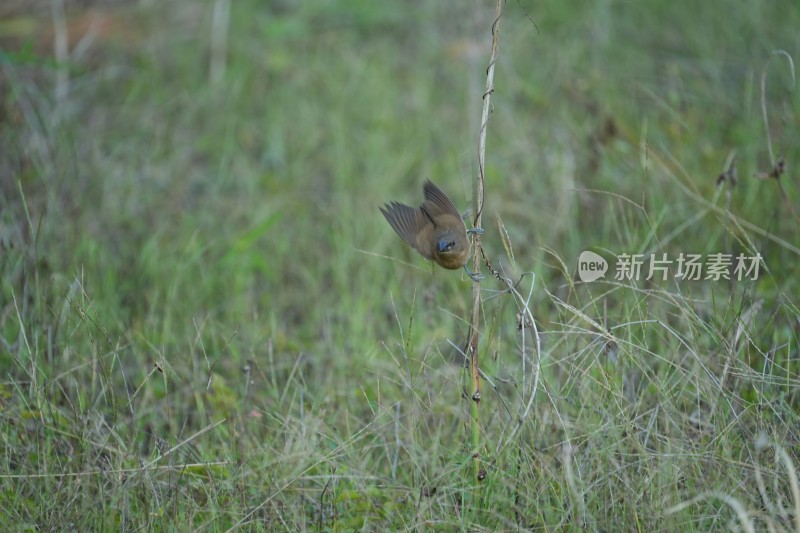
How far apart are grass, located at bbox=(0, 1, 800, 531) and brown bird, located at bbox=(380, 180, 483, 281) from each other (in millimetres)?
155

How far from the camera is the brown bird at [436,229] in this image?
6.00ft

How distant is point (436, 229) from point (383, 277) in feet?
4.20

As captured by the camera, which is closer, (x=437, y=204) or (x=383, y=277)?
(x=437, y=204)

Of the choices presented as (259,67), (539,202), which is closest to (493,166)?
(539,202)

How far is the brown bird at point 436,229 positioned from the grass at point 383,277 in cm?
15

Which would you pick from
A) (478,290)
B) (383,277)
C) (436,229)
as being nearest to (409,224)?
(436,229)

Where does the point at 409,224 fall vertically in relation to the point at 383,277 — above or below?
above

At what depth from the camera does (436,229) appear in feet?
6.15

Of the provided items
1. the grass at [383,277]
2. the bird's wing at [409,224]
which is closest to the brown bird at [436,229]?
the bird's wing at [409,224]

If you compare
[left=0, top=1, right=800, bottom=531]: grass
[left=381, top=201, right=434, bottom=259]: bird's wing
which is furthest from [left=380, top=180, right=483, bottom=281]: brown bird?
[left=0, top=1, right=800, bottom=531]: grass

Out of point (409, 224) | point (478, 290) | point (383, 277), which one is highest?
point (409, 224)

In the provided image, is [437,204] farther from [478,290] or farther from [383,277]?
[383,277]

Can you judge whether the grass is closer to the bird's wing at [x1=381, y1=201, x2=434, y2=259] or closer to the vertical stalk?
the vertical stalk

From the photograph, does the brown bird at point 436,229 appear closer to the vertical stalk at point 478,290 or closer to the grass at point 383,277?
the vertical stalk at point 478,290
